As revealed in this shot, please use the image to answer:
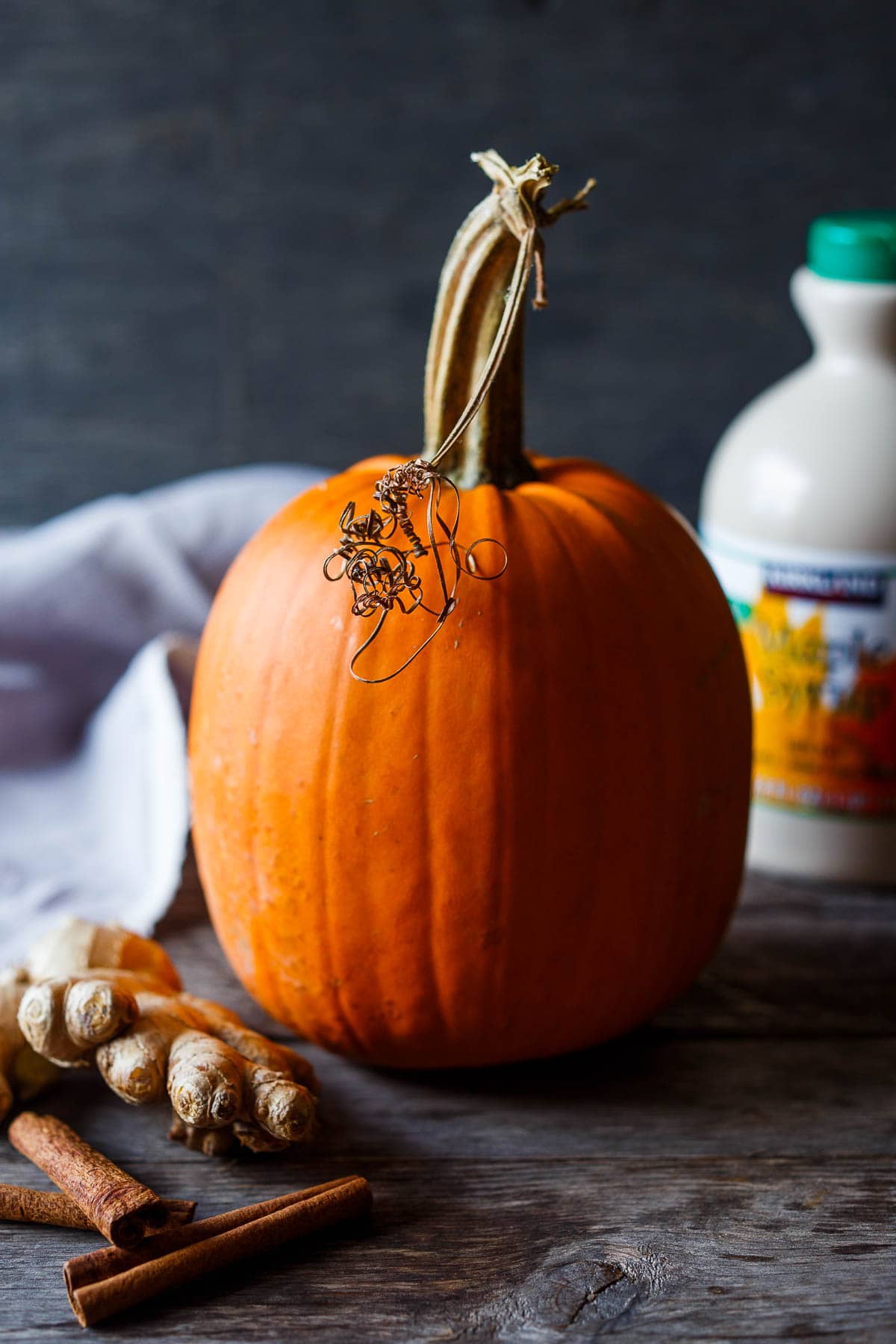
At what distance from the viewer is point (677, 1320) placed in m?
0.55

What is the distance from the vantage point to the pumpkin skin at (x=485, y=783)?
64 centimetres

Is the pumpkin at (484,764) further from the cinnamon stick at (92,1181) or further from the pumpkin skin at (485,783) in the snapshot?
the cinnamon stick at (92,1181)

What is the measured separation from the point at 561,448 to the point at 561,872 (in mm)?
894

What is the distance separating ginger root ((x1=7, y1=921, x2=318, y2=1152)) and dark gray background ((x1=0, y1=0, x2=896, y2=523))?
887 millimetres

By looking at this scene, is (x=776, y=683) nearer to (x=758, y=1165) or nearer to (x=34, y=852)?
(x=758, y=1165)

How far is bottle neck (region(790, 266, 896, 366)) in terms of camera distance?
2.93 feet

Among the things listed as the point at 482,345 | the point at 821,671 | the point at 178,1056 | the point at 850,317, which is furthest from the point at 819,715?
the point at 178,1056

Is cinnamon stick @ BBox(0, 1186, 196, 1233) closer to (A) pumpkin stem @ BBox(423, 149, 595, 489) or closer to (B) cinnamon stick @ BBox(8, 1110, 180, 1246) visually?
(B) cinnamon stick @ BBox(8, 1110, 180, 1246)

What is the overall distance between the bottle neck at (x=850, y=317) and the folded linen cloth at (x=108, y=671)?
0.46 m

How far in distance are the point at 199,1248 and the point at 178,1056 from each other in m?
0.10

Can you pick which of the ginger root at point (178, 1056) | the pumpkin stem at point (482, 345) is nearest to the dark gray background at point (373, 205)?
the pumpkin stem at point (482, 345)

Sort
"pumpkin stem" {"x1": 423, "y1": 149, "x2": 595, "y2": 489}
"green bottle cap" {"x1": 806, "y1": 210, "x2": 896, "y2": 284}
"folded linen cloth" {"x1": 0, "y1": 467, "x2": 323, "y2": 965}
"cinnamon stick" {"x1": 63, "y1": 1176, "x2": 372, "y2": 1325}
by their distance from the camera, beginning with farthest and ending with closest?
"folded linen cloth" {"x1": 0, "y1": 467, "x2": 323, "y2": 965}, "green bottle cap" {"x1": 806, "y1": 210, "x2": 896, "y2": 284}, "pumpkin stem" {"x1": 423, "y1": 149, "x2": 595, "y2": 489}, "cinnamon stick" {"x1": 63, "y1": 1176, "x2": 372, "y2": 1325}

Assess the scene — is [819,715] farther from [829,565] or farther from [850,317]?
[850,317]

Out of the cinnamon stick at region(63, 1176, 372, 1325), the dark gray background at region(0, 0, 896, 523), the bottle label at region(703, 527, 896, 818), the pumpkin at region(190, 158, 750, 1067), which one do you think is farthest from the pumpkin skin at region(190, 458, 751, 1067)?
the dark gray background at region(0, 0, 896, 523)
